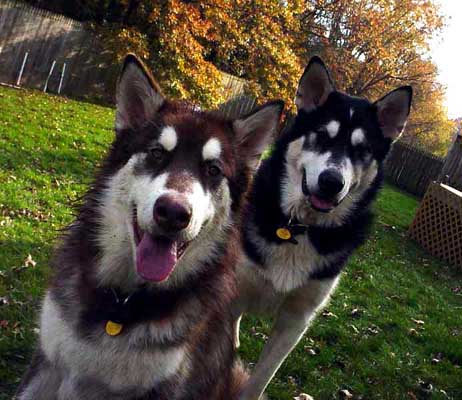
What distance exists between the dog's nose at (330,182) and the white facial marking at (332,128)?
42 centimetres

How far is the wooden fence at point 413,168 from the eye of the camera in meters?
24.7

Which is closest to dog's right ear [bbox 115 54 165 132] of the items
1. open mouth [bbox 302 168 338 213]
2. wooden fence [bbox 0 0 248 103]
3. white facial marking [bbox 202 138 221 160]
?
white facial marking [bbox 202 138 221 160]

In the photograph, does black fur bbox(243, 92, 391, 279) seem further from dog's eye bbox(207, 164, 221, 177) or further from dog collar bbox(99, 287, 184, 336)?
dog collar bbox(99, 287, 184, 336)

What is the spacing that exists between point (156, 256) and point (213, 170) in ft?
Answer: 2.18

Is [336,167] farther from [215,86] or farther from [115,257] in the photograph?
[215,86]

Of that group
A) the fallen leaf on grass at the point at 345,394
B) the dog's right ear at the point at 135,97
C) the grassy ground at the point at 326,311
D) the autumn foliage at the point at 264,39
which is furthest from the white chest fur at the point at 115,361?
the autumn foliage at the point at 264,39

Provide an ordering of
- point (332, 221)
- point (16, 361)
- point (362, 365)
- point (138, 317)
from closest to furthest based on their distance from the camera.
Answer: point (138, 317), point (16, 361), point (332, 221), point (362, 365)

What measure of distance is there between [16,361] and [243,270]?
6.16 feet

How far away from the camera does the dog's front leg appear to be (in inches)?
156

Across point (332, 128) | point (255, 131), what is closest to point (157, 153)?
point (255, 131)

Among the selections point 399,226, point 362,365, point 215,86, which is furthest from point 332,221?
point 215,86

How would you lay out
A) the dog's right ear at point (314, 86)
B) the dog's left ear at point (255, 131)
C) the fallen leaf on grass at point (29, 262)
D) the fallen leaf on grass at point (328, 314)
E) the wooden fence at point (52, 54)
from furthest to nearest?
1. the wooden fence at point (52, 54)
2. the fallen leaf on grass at point (328, 314)
3. the fallen leaf on grass at point (29, 262)
4. the dog's right ear at point (314, 86)
5. the dog's left ear at point (255, 131)

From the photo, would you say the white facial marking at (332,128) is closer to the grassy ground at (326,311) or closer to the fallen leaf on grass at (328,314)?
the grassy ground at (326,311)

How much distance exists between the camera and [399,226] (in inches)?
542
